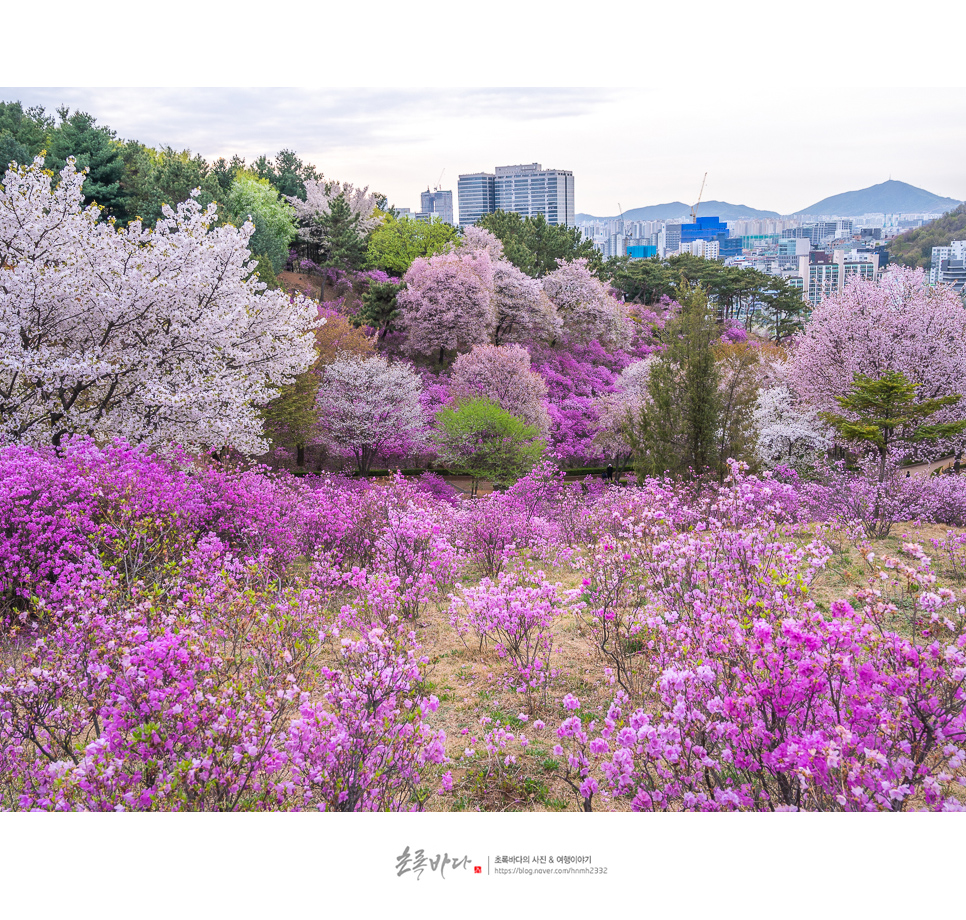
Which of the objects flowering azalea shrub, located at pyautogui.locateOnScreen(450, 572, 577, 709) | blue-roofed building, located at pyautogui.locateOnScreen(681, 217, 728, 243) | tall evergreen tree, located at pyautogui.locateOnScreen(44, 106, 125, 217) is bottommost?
flowering azalea shrub, located at pyautogui.locateOnScreen(450, 572, 577, 709)

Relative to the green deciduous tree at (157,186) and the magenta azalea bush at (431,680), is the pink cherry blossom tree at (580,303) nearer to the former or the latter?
the green deciduous tree at (157,186)

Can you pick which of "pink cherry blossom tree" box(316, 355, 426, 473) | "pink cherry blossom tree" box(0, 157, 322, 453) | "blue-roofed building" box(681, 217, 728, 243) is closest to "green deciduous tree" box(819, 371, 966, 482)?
"pink cherry blossom tree" box(0, 157, 322, 453)

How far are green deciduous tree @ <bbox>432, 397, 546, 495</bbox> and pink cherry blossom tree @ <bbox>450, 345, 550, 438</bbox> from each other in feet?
7.38

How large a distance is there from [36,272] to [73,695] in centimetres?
593

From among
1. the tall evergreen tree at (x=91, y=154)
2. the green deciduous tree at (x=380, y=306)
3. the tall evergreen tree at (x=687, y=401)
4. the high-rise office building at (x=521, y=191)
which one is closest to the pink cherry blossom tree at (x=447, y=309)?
the green deciduous tree at (x=380, y=306)

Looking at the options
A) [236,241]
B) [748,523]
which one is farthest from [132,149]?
[748,523]

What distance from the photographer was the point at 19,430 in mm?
8352

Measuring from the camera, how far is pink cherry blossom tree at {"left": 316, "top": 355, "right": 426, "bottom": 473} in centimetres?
1719

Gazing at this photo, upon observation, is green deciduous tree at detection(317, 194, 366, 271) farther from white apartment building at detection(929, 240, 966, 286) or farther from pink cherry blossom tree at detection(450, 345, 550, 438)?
white apartment building at detection(929, 240, 966, 286)

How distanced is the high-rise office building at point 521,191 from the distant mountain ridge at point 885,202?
320 cm

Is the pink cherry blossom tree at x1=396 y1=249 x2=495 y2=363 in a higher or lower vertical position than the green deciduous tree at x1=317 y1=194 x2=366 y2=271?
lower

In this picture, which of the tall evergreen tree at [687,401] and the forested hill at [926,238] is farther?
the tall evergreen tree at [687,401]

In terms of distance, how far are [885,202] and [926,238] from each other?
223 cm

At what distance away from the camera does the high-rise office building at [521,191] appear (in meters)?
10.5
